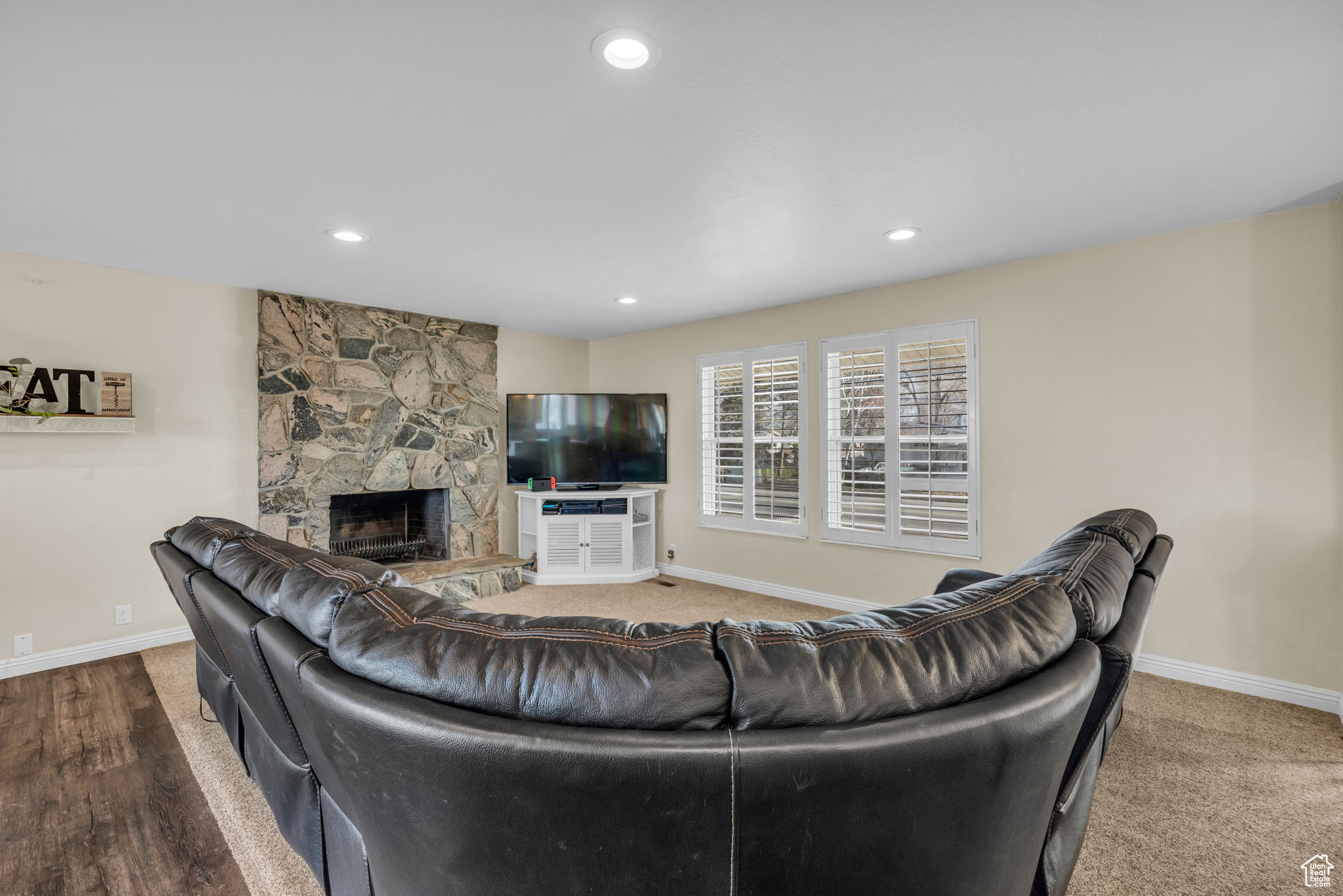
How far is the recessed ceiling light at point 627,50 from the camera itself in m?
1.54

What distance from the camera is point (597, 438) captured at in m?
5.48

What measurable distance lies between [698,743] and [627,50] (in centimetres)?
168

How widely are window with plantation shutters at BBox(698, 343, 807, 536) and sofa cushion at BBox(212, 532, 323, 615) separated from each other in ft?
11.5

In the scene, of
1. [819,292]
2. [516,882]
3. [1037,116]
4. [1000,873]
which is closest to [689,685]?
[516,882]

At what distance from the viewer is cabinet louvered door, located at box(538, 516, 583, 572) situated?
5.08 meters

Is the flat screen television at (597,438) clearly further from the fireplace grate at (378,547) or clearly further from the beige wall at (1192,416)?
the beige wall at (1192,416)

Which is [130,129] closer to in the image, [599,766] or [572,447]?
[599,766]

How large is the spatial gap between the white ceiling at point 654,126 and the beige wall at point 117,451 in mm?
324

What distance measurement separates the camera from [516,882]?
2.77ft

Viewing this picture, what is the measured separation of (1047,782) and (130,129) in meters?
3.04

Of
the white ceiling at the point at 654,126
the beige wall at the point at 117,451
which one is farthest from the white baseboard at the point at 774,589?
the beige wall at the point at 117,451

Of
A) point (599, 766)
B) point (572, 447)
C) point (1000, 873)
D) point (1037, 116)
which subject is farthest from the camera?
point (572, 447)

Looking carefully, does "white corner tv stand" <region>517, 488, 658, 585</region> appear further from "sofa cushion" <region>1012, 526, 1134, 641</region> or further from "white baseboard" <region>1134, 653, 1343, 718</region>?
"sofa cushion" <region>1012, 526, 1134, 641</region>

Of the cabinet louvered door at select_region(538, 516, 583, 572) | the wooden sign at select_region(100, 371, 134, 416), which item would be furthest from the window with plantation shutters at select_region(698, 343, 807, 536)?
the wooden sign at select_region(100, 371, 134, 416)
